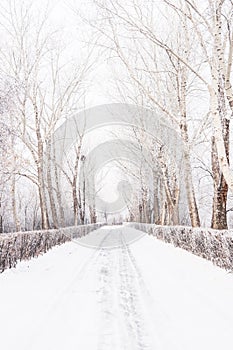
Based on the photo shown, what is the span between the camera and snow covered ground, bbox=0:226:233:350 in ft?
14.1

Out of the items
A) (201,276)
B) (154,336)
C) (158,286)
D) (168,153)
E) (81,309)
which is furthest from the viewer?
(168,153)

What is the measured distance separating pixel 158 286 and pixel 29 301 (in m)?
2.95

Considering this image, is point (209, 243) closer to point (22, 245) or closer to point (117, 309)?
point (117, 309)

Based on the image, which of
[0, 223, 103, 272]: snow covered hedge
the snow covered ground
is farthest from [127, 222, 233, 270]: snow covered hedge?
[0, 223, 103, 272]: snow covered hedge

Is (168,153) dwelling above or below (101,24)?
below

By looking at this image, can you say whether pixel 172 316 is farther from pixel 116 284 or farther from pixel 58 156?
pixel 58 156

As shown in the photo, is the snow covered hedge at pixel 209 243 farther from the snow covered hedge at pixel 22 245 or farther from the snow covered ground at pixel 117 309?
the snow covered hedge at pixel 22 245

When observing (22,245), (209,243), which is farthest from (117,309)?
(22,245)

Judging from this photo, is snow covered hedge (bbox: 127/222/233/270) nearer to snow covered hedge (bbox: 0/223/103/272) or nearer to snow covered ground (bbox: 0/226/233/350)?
snow covered ground (bbox: 0/226/233/350)

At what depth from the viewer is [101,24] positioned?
11234 mm

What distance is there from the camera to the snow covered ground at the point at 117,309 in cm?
429

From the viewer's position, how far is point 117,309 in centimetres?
579

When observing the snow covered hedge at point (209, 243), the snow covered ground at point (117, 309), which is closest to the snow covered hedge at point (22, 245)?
the snow covered ground at point (117, 309)

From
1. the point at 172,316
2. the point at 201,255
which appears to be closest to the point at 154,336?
the point at 172,316
